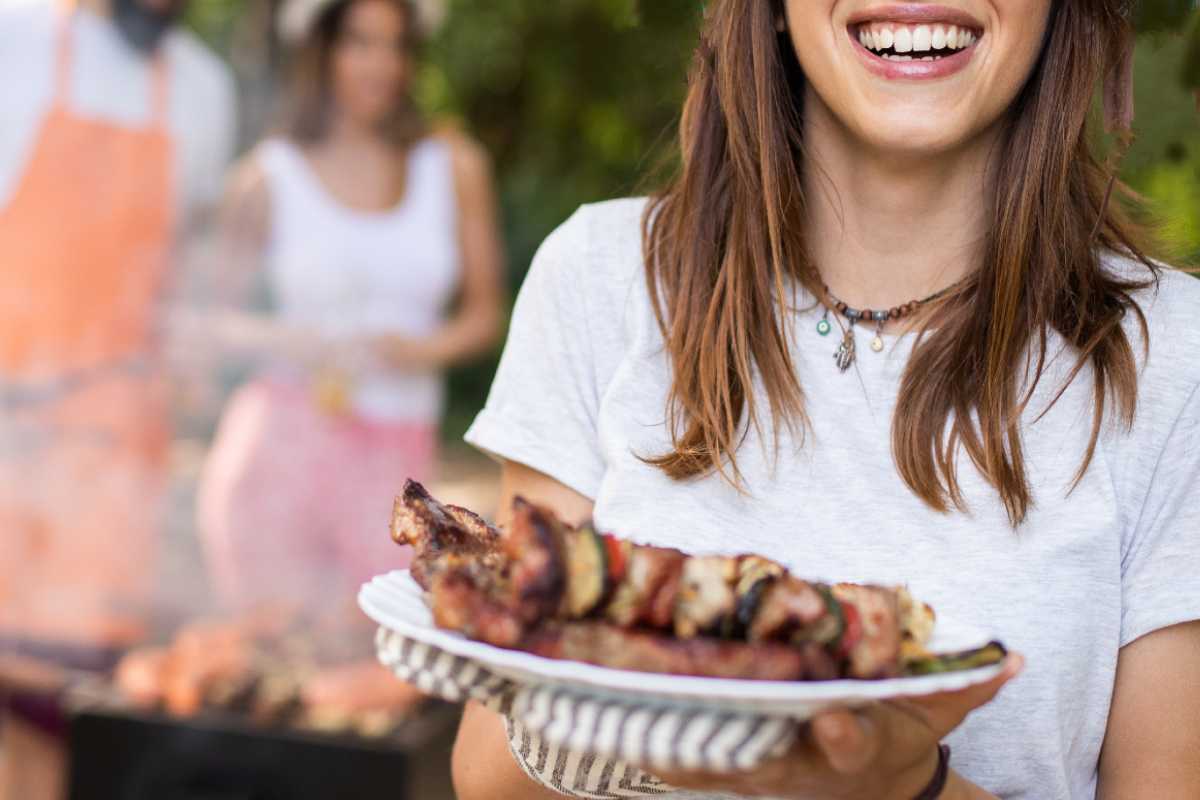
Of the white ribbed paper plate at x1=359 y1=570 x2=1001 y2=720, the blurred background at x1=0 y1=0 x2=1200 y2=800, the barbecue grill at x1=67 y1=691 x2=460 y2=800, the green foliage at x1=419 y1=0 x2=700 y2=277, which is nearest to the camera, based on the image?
the white ribbed paper plate at x1=359 y1=570 x2=1001 y2=720

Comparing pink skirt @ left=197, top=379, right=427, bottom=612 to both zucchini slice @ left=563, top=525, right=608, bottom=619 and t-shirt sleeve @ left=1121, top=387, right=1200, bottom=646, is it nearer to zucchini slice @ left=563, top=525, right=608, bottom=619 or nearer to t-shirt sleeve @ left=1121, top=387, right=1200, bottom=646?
t-shirt sleeve @ left=1121, top=387, right=1200, bottom=646

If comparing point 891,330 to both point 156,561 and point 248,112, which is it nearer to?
point 156,561

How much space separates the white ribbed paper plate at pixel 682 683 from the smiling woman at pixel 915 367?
0.42 meters

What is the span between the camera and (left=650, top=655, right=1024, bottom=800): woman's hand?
877 mm

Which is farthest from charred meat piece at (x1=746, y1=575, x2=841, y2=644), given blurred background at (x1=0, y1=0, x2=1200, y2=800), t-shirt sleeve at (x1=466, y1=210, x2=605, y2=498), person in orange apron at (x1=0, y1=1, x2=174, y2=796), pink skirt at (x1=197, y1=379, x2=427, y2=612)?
person in orange apron at (x1=0, y1=1, x2=174, y2=796)

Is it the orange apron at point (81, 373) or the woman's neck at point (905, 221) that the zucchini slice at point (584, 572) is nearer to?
the woman's neck at point (905, 221)

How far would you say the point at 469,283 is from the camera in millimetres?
3756

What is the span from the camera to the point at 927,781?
101 centimetres

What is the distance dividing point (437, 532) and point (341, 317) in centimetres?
263

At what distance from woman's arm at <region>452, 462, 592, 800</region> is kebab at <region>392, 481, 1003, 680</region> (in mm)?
366

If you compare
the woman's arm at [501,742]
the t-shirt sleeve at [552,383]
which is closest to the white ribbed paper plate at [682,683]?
the woman's arm at [501,742]

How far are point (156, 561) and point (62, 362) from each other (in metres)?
0.61

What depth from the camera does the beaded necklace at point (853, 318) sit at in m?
1.43

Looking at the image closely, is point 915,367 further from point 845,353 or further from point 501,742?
point 501,742
